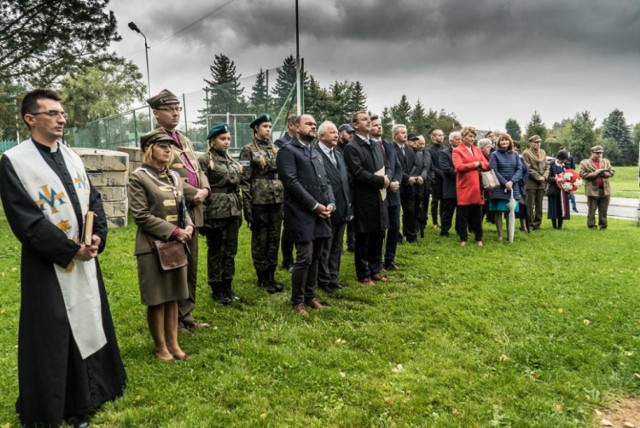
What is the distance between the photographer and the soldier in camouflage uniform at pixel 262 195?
19.7 feet

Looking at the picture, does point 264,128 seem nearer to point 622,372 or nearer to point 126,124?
point 622,372

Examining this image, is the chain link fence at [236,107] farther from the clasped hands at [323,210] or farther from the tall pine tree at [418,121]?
the tall pine tree at [418,121]

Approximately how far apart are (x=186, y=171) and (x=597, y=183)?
1062 centimetres

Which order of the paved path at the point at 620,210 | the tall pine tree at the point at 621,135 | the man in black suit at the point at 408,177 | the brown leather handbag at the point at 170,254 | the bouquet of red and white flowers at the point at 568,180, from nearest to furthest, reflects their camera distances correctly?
1. the brown leather handbag at the point at 170,254
2. the man in black suit at the point at 408,177
3. the bouquet of red and white flowers at the point at 568,180
4. the paved path at the point at 620,210
5. the tall pine tree at the point at 621,135

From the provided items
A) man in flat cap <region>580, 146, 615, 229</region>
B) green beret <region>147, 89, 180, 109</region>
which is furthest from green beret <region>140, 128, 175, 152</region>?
man in flat cap <region>580, 146, 615, 229</region>

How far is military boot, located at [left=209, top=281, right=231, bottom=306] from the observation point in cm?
566

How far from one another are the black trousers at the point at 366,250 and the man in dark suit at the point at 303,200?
1183 millimetres

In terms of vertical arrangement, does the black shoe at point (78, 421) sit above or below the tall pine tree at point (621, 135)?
below

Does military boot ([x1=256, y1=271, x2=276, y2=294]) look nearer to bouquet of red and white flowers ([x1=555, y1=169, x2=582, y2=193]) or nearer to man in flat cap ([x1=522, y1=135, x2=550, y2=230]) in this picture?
man in flat cap ([x1=522, y1=135, x2=550, y2=230])

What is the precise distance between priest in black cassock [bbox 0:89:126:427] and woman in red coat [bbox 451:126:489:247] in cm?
712

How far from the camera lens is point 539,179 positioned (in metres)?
11.0

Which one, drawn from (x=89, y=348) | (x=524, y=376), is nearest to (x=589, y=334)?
(x=524, y=376)

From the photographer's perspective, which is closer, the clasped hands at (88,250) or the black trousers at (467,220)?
the clasped hands at (88,250)

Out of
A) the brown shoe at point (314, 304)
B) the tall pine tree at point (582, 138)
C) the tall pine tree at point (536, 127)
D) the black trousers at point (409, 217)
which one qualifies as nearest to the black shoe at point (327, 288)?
the brown shoe at point (314, 304)
